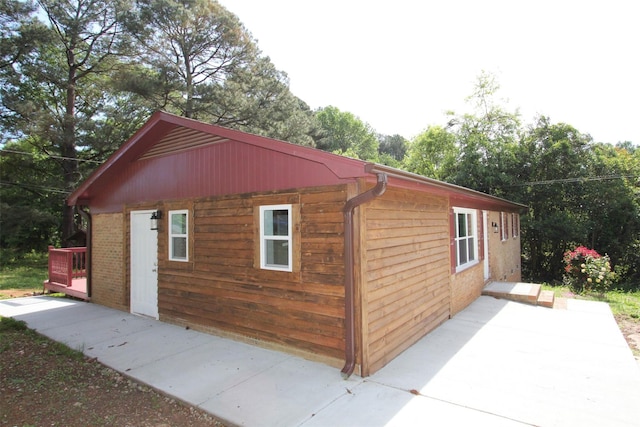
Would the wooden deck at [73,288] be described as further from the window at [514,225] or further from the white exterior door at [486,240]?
the window at [514,225]

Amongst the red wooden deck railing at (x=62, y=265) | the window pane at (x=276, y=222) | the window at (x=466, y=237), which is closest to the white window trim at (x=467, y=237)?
the window at (x=466, y=237)

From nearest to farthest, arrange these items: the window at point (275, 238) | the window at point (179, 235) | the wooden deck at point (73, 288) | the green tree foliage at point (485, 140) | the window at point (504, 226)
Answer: the window at point (275, 238) → the window at point (179, 235) → the wooden deck at point (73, 288) → the window at point (504, 226) → the green tree foliage at point (485, 140)

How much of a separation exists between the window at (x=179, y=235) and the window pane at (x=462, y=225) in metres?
5.53

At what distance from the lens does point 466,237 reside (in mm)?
8055

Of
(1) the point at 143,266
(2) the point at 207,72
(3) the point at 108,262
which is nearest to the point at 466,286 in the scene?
(1) the point at 143,266

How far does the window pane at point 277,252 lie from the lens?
16.3 ft

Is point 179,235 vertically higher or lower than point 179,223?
lower

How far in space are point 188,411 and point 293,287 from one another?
6.09 ft

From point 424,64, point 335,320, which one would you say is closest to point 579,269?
point 424,64

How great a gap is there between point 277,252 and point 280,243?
0.46 feet

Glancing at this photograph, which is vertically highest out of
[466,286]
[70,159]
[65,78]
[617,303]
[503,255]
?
[65,78]

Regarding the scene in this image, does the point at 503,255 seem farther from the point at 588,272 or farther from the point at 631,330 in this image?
the point at 631,330

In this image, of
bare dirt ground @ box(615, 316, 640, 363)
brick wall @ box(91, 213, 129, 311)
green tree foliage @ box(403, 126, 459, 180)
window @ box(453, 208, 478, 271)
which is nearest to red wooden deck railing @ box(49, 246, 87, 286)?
brick wall @ box(91, 213, 129, 311)

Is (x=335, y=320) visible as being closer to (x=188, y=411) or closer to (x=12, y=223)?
(x=188, y=411)
